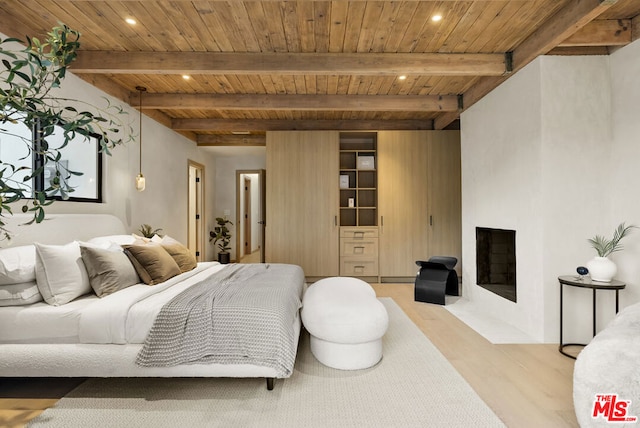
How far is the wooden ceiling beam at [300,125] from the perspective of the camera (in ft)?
18.5

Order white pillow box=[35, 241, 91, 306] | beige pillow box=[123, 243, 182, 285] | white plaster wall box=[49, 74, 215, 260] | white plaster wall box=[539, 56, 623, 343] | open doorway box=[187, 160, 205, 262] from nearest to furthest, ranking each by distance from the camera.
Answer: white pillow box=[35, 241, 91, 306] < beige pillow box=[123, 243, 182, 285] < white plaster wall box=[539, 56, 623, 343] < white plaster wall box=[49, 74, 215, 260] < open doorway box=[187, 160, 205, 262]

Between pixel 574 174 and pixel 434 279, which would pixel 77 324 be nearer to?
pixel 434 279

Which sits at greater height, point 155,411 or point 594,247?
point 594,247

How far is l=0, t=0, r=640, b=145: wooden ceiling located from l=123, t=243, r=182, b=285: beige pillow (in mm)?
1701

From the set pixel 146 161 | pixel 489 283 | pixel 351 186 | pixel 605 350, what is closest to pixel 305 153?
pixel 351 186

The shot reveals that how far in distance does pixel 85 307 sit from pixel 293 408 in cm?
147

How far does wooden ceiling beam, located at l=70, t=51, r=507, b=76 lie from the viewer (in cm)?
332

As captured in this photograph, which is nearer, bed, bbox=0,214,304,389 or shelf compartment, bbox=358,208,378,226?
bed, bbox=0,214,304,389

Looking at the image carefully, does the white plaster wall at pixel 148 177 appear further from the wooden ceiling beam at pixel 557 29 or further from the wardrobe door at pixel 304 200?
the wooden ceiling beam at pixel 557 29

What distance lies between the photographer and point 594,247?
2.78m

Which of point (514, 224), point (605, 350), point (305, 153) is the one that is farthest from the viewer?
point (305, 153)

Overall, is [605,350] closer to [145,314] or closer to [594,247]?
[594,247]

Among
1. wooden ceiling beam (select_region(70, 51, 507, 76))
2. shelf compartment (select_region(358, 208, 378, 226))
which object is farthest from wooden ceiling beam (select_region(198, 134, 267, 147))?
wooden ceiling beam (select_region(70, 51, 507, 76))

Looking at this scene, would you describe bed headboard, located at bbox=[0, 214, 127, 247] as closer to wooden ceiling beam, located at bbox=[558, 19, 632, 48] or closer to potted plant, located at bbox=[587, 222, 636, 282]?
potted plant, located at bbox=[587, 222, 636, 282]
